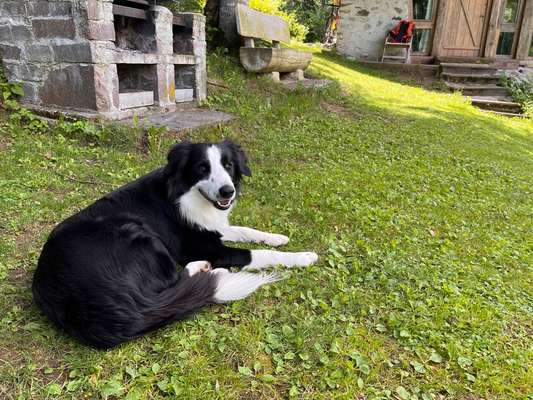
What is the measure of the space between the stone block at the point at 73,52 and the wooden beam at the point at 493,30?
575 inches

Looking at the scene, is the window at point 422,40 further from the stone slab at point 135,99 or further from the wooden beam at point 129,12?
the stone slab at point 135,99

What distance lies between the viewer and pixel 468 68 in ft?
45.1

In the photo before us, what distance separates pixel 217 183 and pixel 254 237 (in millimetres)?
690

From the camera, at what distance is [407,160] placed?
5.66 m

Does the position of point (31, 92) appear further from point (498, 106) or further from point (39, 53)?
point (498, 106)

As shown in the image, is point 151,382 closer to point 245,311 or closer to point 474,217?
point 245,311

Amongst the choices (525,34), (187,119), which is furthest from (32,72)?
(525,34)

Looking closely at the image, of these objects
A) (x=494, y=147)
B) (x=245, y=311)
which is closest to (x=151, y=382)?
(x=245, y=311)

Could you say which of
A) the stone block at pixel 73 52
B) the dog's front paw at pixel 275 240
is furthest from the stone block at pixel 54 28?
the dog's front paw at pixel 275 240

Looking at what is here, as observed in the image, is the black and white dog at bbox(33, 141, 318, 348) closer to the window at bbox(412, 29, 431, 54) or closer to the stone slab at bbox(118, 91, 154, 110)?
the stone slab at bbox(118, 91, 154, 110)

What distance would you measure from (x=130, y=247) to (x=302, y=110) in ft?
17.2

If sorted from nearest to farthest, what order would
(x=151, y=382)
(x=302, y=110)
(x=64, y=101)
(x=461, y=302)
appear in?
(x=151, y=382), (x=461, y=302), (x=64, y=101), (x=302, y=110)

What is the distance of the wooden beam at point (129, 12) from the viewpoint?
4762 millimetres

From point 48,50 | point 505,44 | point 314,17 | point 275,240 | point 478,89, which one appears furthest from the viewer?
point 314,17
